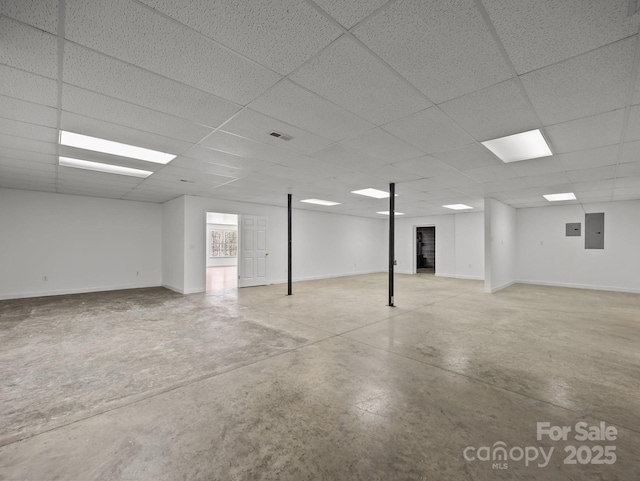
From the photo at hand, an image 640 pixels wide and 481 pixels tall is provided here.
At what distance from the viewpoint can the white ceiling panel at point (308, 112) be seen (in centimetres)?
242

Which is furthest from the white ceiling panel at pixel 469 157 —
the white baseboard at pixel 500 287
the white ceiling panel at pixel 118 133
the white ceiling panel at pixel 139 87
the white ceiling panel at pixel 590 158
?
the white baseboard at pixel 500 287

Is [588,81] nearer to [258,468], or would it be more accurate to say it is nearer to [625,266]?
[258,468]

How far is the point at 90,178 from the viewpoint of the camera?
554cm

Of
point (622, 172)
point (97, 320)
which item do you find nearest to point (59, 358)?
point (97, 320)

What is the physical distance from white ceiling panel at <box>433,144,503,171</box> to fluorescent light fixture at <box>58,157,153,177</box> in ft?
16.4

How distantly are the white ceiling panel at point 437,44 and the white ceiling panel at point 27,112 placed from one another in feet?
9.83

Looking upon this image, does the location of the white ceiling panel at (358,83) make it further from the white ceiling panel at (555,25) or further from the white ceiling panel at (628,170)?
the white ceiling panel at (628,170)

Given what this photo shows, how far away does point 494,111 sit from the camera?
2684 millimetres

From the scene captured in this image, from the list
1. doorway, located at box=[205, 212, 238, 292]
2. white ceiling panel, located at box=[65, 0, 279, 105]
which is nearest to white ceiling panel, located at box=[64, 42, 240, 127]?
white ceiling panel, located at box=[65, 0, 279, 105]

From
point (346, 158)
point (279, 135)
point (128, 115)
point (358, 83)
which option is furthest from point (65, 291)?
point (358, 83)

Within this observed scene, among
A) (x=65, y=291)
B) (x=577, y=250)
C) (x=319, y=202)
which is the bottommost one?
(x=65, y=291)

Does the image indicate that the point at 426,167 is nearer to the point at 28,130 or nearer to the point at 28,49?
the point at 28,49

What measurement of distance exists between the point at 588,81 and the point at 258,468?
3.56 meters

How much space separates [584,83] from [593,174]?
3928 mm
